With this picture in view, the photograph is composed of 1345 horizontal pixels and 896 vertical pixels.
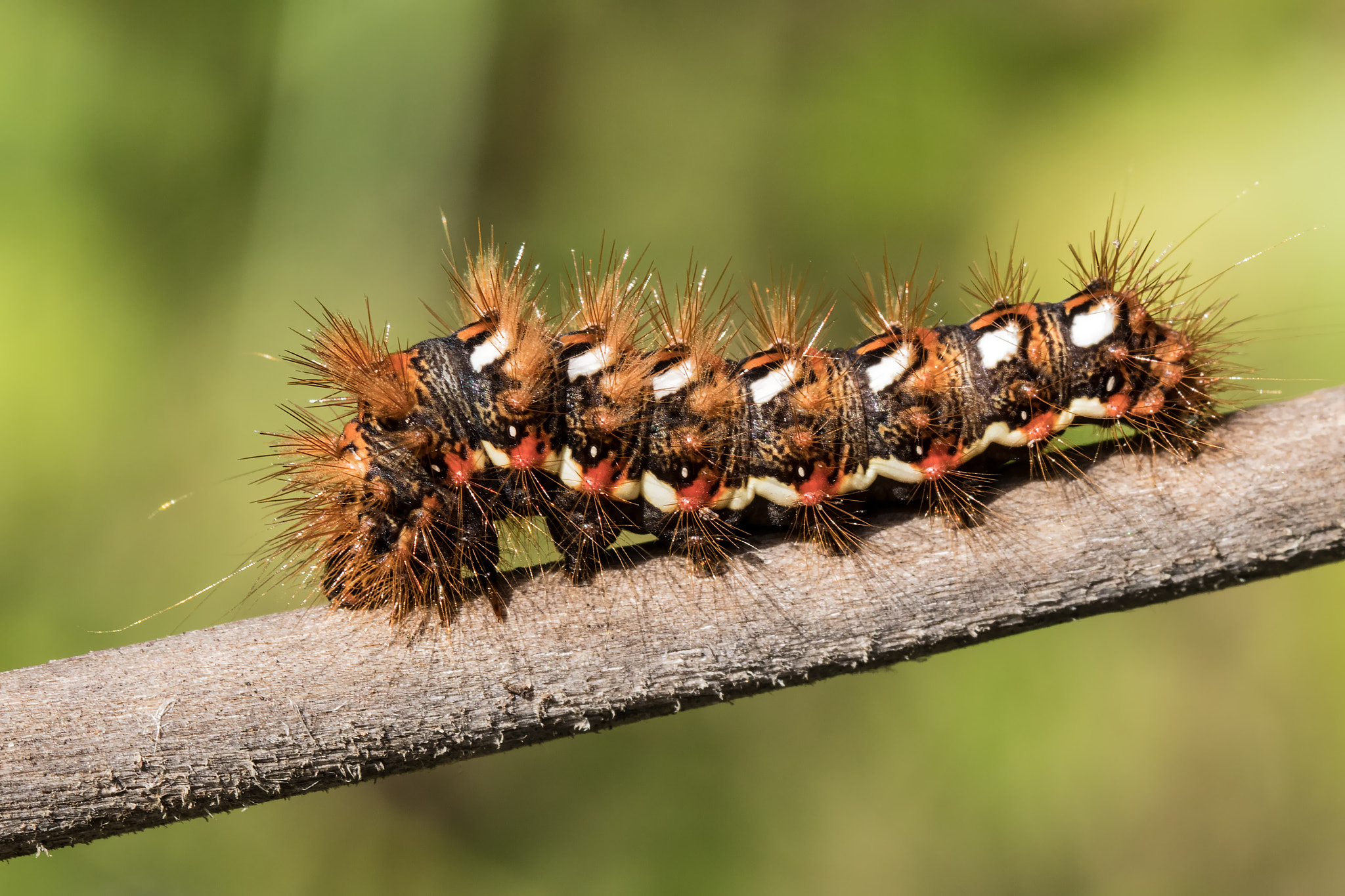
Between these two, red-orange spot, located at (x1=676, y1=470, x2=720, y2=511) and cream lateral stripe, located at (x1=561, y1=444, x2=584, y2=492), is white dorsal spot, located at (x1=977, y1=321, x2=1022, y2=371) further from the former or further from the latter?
cream lateral stripe, located at (x1=561, y1=444, x2=584, y2=492)

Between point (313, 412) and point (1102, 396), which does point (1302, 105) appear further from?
point (313, 412)

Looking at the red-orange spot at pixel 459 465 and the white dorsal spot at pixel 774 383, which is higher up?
the white dorsal spot at pixel 774 383

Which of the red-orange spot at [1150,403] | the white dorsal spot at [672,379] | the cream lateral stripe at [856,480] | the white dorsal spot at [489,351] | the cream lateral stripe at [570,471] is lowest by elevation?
the cream lateral stripe at [856,480]

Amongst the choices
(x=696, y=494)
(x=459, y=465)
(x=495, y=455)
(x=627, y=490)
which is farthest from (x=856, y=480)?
(x=459, y=465)

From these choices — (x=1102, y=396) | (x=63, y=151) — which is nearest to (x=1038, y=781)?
(x=1102, y=396)

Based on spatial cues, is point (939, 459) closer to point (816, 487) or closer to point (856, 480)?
point (856, 480)

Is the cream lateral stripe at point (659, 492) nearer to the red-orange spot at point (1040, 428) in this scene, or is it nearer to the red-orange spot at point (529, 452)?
the red-orange spot at point (529, 452)

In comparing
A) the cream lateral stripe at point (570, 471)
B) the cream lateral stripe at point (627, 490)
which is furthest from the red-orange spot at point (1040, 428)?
the cream lateral stripe at point (570, 471)
